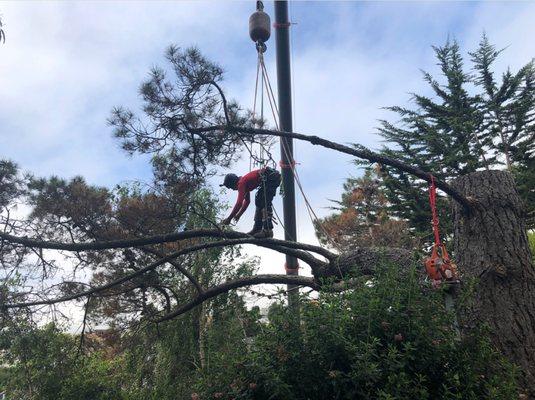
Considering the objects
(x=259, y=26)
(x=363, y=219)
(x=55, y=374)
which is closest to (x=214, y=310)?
(x=55, y=374)

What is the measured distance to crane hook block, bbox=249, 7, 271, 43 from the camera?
521 cm

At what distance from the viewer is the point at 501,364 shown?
2576mm

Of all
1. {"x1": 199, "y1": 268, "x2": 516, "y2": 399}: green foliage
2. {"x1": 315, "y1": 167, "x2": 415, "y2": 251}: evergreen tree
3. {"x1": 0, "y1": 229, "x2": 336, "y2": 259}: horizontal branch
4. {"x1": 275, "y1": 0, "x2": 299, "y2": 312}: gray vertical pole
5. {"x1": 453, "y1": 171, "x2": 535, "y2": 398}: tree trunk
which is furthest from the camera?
{"x1": 315, "y1": 167, "x2": 415, "y2": 251}: evergreen tree

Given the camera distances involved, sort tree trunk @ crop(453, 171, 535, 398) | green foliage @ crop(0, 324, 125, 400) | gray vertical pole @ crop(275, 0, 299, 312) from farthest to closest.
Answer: green foliage @ crop(0, 324, 125, 400) → gray vertical pole @ crop(275, 0, 299, 312) → tree trunk @ crop(453, 171, 535, 398)

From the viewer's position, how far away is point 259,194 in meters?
5.29

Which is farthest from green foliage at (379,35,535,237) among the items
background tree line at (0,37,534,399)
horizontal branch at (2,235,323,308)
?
horizontal branch at (2,235,323,308)

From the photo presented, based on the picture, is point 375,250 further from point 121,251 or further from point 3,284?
point 3,284

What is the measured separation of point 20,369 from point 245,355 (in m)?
6.30

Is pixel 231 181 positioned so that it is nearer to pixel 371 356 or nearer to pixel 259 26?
pixel 259 26

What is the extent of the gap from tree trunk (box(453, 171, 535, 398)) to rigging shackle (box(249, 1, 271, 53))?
8.61 feet

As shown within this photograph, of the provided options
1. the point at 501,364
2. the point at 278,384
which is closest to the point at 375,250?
the point at 501,364

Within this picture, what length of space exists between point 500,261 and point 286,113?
2633 millimetres

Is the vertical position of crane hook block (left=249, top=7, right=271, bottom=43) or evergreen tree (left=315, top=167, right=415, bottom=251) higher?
evergreen tree (left=315, top=167, right=415, bottom=251)

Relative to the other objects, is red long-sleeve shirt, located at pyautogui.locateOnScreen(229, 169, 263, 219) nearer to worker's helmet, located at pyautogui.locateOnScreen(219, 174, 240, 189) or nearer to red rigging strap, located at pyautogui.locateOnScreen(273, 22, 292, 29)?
worker's helmet, located at pyautogui.locateOnScreen(219, 174, 240, 189)
